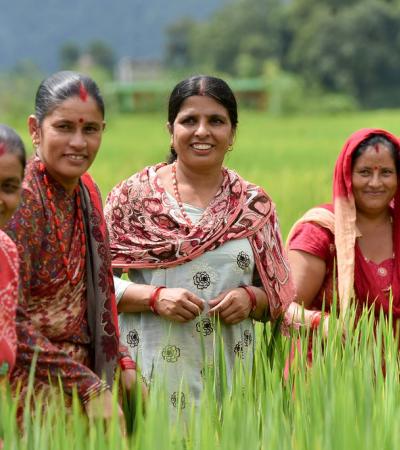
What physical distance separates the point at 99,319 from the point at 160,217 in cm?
50

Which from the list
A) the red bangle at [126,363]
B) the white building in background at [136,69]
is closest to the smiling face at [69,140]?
the red bangle at [126,363]

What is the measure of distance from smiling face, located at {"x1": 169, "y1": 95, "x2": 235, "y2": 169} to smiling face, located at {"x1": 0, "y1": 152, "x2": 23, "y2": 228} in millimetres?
870

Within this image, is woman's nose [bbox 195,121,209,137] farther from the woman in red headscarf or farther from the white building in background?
the white building in background

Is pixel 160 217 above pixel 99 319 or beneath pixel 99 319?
above

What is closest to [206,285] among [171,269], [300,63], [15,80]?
[171,269]

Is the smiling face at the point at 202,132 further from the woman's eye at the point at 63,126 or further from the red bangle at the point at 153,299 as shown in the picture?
the woman's eye at the point at 63,126

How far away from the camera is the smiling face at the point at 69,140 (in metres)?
2.48

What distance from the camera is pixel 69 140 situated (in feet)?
8.15

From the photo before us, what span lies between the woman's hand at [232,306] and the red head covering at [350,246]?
0.53 m

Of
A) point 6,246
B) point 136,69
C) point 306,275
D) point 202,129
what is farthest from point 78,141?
point 136,69

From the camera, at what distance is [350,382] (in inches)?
95.2

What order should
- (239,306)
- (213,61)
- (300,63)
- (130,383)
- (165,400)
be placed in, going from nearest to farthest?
(165,400) → (130,383) → (239,306) → (300,63) → (213,61)

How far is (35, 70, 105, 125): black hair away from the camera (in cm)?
250

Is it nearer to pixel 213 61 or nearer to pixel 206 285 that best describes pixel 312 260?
pixel 206 285
